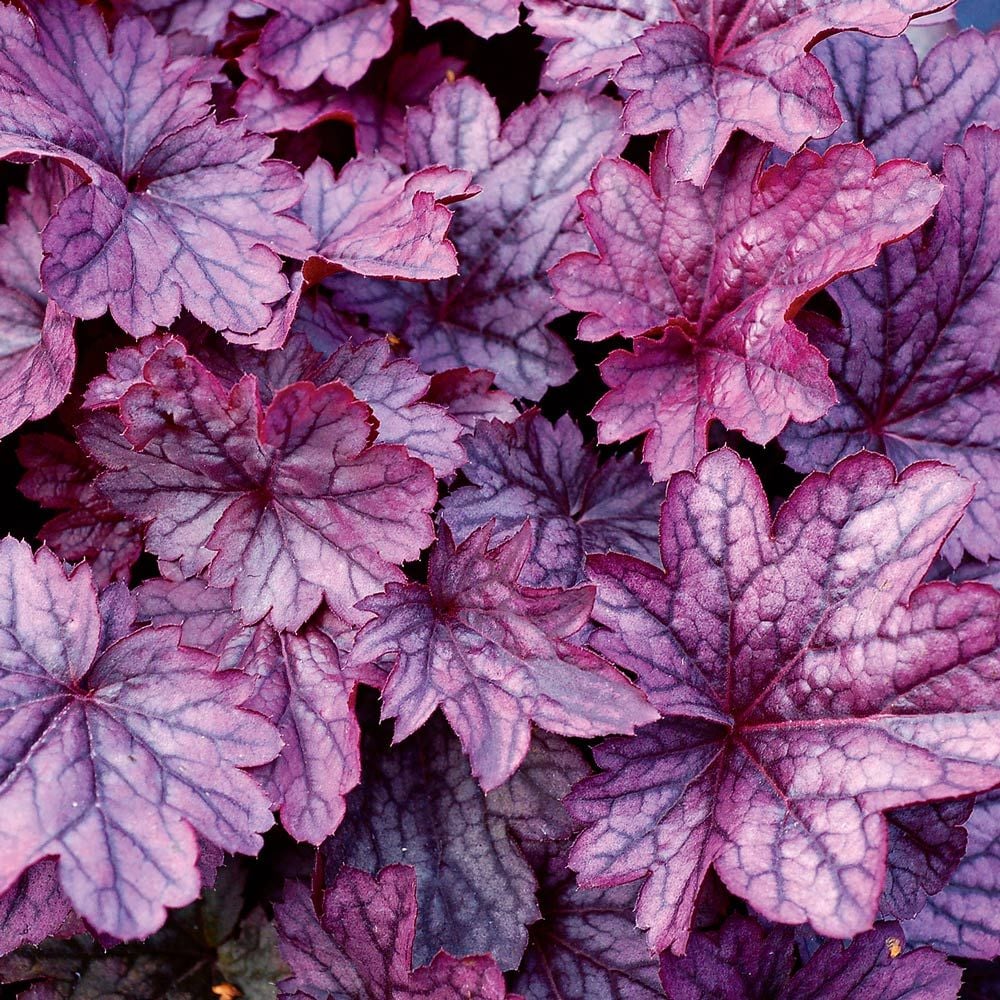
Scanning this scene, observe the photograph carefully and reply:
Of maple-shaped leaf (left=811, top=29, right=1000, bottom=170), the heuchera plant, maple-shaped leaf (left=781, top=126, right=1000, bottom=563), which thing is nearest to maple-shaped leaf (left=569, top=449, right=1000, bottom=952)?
the heuchera plant

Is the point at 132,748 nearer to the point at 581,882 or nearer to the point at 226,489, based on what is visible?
the point at 226,489

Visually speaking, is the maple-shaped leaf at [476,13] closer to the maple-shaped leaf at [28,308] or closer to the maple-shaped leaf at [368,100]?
the maple-shaped leaf at [368,100]

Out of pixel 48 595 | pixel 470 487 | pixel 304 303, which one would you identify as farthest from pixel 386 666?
pixel 304 303

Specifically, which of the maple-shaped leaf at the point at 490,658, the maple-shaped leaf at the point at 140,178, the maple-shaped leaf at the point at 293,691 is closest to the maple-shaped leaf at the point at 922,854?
the maple-shaped leaf at the point at 490,658

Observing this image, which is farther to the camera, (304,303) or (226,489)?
(304,303)

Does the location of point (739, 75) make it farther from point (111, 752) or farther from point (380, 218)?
point (111, 752)

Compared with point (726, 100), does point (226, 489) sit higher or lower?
lower

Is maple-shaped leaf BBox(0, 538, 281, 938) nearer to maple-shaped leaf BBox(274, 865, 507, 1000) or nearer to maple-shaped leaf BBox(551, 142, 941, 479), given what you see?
maple-shaped leaf BBox(274, 865, 507, 1000)

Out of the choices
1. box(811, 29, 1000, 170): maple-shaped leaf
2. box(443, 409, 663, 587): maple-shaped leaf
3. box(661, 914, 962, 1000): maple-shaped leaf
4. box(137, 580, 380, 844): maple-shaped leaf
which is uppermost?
box(811, 29, 1000, 170): maple-shaped leaf
